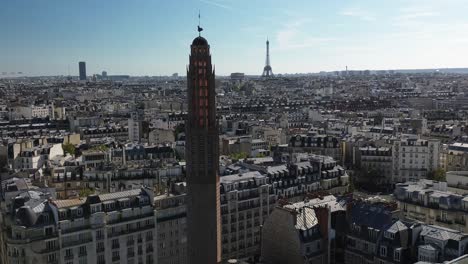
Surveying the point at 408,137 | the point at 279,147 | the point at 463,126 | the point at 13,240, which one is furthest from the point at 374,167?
the point at 13,240

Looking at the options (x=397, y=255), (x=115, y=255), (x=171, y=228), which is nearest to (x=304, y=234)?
(x=397, y=255)

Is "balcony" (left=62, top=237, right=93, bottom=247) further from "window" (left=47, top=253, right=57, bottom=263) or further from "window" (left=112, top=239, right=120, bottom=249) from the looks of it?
"window" (left=112, top=239, right=120, bottom=249)

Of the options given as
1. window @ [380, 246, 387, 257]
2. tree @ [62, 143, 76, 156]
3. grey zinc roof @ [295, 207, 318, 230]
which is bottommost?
window @ [380, 246, 387, 257]

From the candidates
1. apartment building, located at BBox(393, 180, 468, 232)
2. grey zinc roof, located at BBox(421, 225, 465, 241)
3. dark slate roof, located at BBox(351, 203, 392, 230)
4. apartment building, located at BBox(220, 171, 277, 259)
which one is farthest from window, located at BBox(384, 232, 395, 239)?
apartment building, located at BBox(220, 171, 277, 259)

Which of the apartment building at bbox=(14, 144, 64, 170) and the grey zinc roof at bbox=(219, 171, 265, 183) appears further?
the apartment building at bbox=(14, 144, 64, 170)

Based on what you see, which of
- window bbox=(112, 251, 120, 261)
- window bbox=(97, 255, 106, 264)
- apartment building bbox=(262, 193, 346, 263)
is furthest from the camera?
window bbox=(112, 251, 120, 261)

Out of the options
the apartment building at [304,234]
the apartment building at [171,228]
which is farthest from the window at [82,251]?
the apartment building at [304,234]

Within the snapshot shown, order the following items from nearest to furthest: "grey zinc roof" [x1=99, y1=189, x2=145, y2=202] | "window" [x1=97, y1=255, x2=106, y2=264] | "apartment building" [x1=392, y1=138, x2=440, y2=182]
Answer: "window" [x1=97, y1=255, x2=106, y2=264]
"grey zinc roof" [x1=99, y1=189, x2=145, y2=202]
"apartment building" [x1=392, y1=138, x2=440, y2=182]

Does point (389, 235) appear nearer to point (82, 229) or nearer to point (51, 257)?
point (82, 229)

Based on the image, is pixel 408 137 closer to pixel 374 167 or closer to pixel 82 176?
pixel 374 167
